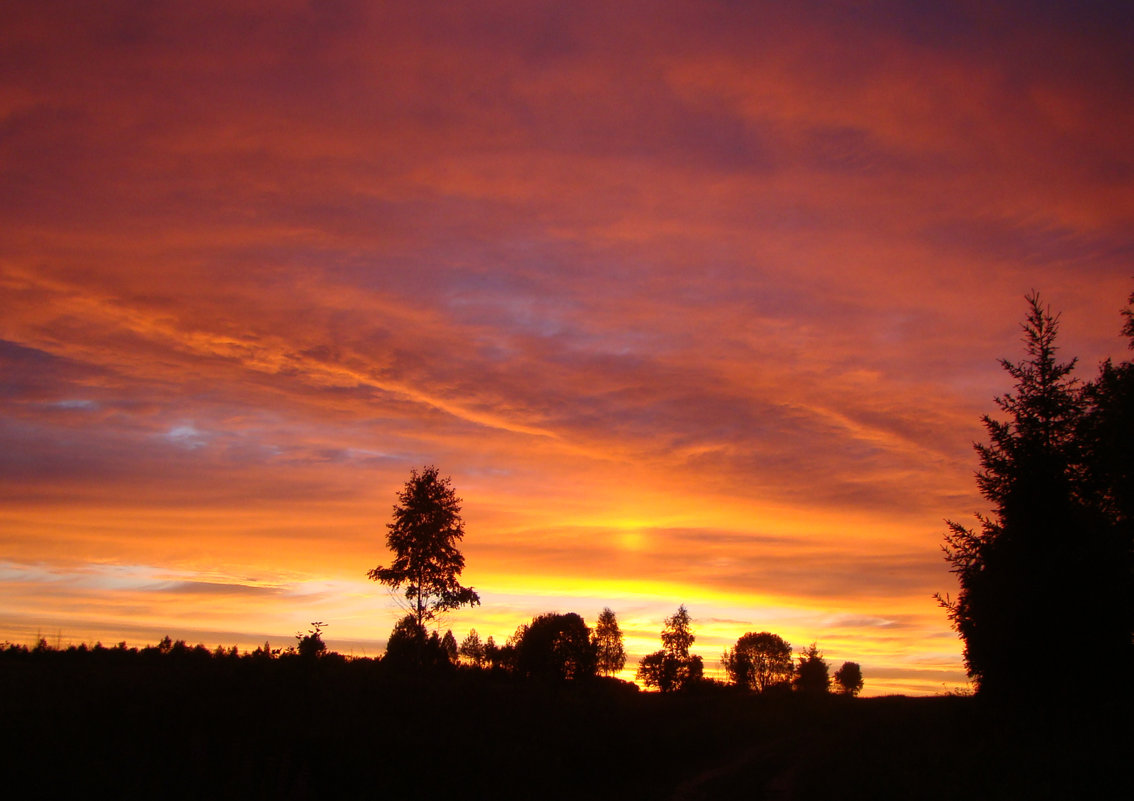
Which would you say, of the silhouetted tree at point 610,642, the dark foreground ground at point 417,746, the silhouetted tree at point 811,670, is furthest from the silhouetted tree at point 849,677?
the dark foreground ground at point 417,746

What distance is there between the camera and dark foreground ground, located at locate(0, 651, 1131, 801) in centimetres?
1326

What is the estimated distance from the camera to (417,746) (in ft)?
57.0

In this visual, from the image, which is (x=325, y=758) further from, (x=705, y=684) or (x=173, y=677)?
(x=705, y=684)

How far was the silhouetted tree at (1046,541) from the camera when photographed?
18.8m

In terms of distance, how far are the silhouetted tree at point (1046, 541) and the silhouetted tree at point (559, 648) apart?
115 feet

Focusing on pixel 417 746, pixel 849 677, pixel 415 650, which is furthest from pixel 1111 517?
pixel 849 677

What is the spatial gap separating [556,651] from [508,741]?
112 ft

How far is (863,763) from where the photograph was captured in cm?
2095

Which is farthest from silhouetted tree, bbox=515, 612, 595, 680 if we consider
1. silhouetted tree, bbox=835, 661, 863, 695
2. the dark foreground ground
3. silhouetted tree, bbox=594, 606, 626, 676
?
silhouetted tree, bbox=835, 661, 863, 695

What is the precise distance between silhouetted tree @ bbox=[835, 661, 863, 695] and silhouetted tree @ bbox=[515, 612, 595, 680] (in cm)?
11642

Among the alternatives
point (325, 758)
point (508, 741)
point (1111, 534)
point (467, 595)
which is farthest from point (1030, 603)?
point (467, 595)

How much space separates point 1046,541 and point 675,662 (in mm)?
68543

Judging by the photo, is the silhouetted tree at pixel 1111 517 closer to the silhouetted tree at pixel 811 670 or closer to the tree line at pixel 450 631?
the tree line at pixel 450 631

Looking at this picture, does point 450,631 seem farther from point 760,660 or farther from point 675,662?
point 760,660
